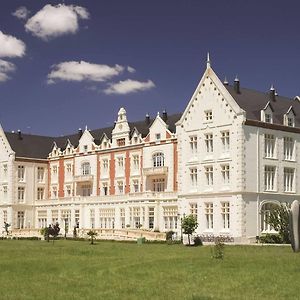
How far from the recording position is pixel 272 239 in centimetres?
5906

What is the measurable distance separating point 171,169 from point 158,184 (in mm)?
3832

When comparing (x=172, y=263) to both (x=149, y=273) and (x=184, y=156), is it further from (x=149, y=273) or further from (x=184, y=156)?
(x=184, y=156)

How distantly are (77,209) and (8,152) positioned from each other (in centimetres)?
1518

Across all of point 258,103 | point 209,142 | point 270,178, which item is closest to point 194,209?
point 209,142

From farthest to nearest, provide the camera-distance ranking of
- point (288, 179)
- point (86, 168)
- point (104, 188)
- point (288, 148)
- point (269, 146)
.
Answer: point (86, 168) < point (104, 188) < point (288, 148) < point (288, 179) < point (269, 146)

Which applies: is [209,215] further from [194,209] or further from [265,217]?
[265,217]

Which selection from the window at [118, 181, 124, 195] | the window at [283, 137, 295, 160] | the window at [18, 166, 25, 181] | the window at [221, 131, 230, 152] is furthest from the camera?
the window at [18, 166, 25, 181]

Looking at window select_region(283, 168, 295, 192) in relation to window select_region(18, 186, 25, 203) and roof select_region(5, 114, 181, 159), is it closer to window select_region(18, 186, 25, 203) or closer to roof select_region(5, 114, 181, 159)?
roof select_region(5, 114, 181, 159)

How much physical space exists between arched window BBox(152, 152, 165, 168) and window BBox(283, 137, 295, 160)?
625 inches

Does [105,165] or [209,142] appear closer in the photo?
[209,142]

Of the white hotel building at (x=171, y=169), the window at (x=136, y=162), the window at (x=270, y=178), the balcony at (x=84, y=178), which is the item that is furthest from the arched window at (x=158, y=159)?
the window at (x=270, y=178)

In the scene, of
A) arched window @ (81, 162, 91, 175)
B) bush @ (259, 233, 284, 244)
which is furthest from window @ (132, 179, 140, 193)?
bush @ (259, 233, 284, 244)

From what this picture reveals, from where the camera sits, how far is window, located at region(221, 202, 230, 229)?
2566 inches

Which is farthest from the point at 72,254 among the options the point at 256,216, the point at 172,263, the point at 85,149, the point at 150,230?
the point at 85,149
